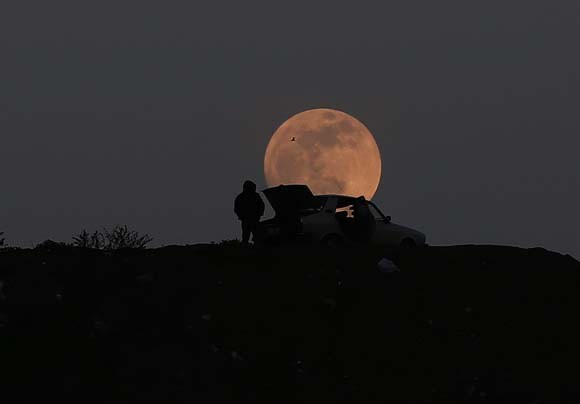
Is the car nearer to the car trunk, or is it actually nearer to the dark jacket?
the car trunk

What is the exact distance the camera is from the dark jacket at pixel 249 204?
86.4 ft

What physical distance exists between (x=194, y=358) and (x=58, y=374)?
6.87ft

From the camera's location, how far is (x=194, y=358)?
1962cm

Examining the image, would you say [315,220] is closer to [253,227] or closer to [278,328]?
[253,227]

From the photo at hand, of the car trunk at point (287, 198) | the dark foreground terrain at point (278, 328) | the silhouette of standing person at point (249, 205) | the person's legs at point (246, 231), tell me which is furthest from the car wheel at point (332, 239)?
the dark foreground terrain at point (278, 328)

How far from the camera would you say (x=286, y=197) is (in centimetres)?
2745

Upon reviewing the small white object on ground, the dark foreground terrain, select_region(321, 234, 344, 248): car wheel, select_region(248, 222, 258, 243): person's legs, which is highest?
select_region(248, 222, 258, 243): person's legs

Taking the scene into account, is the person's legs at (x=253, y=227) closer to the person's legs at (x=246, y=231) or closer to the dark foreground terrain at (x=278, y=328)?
the person's legs at (x=246, y=231)

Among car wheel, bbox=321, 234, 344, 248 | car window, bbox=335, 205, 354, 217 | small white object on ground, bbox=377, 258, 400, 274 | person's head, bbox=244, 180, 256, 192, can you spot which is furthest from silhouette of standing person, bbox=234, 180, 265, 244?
small white object on ground, bbox=377, 258, 400, 274

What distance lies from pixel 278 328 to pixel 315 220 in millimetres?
7403

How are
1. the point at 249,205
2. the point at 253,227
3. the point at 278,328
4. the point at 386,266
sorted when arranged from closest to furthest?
the point at 278,328, the point at 386,266, the point at 249,205, the point at 253,227

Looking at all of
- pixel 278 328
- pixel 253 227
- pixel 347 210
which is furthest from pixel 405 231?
pixel 278 328

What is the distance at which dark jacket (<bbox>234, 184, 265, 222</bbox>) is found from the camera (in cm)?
2633

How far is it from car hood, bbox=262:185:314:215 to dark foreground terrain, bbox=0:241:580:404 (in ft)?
10.7
